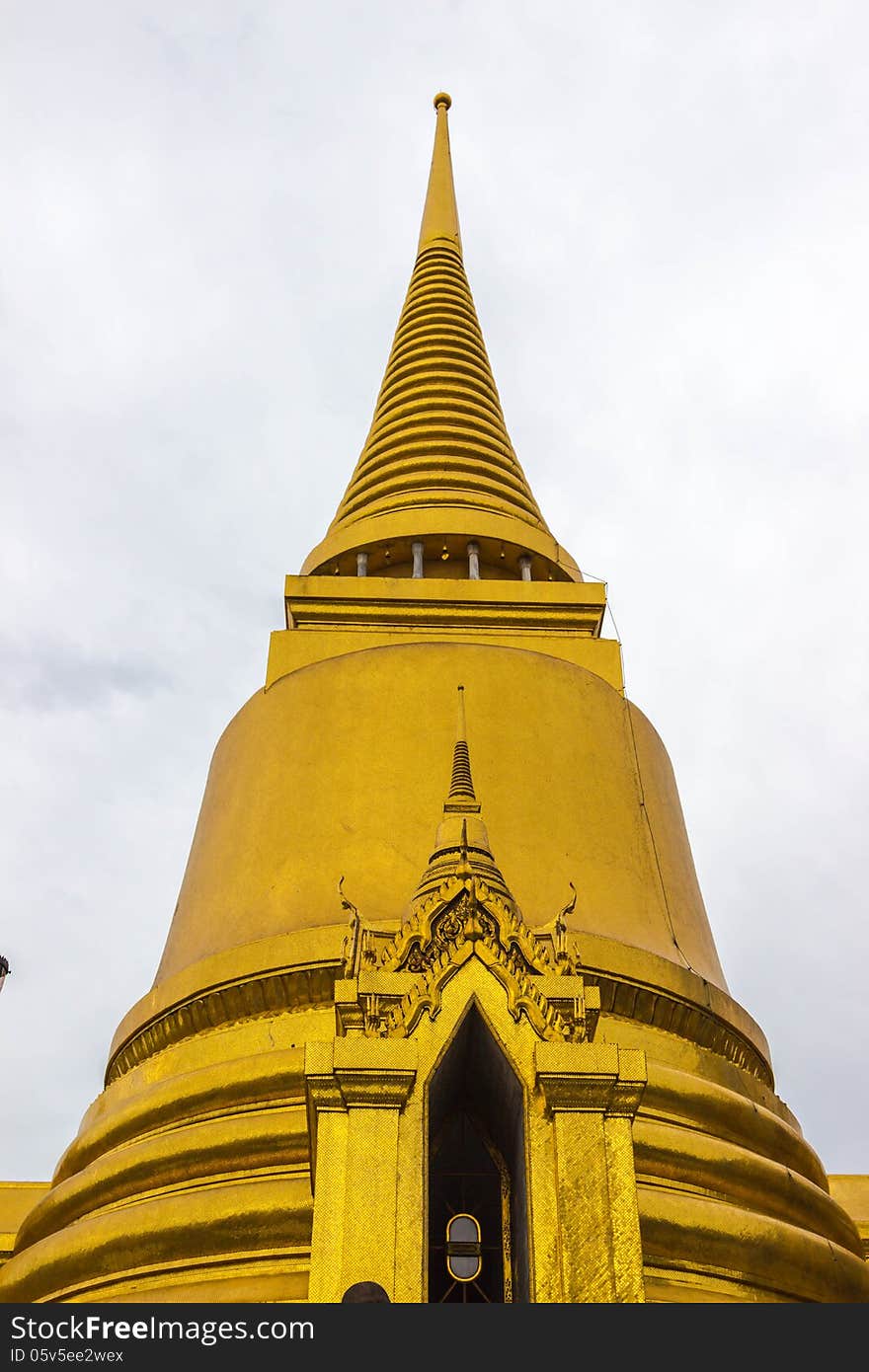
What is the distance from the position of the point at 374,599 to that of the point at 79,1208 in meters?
6.48

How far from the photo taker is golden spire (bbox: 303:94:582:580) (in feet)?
50.9

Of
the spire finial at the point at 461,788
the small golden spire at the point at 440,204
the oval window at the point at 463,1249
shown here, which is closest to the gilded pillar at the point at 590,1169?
the oval window at the point at 463,1249

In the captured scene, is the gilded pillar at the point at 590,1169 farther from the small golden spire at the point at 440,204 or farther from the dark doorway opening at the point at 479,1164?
the small golden spire at the point at 440,204

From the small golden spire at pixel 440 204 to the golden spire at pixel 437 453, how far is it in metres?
0.59

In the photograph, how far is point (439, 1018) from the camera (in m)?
6.75

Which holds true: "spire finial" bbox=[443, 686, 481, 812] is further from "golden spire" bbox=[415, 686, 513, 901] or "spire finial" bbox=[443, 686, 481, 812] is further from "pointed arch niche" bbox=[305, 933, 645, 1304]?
"pointed arch niche" bbox=[305, 933, 645, 1304]

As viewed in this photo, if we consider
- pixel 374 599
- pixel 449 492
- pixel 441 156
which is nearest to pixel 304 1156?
pixel 374 599

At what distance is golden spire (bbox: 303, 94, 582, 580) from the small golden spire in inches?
23.3

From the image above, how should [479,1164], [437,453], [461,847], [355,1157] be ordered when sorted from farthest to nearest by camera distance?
[437,453] → [461,847] → [479,1164] → [355,1157]

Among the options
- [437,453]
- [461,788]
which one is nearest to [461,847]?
[461,788]

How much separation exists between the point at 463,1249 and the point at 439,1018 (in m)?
1.08

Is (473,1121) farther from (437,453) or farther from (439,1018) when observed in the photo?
(437,453)

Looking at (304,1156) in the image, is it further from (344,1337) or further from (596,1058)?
(344,1337)

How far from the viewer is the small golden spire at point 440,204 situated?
902 inches
